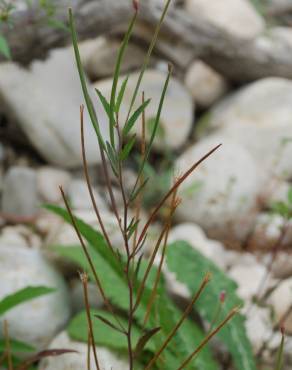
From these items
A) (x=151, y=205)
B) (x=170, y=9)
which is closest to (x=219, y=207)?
(x=151, y=205)

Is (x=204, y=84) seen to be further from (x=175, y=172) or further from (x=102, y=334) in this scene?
(x=102, y=334)

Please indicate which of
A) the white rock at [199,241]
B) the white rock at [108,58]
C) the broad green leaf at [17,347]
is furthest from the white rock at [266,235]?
the broad green leaf at [17,347]

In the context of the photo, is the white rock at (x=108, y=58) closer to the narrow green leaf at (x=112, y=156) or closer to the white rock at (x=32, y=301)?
the white rock at (x=32, y=301)

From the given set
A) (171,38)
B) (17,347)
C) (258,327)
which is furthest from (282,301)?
(171,38)

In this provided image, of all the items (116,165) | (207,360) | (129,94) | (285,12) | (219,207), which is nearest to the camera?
(116,165)

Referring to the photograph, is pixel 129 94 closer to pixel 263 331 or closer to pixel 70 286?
pixel 70 286
